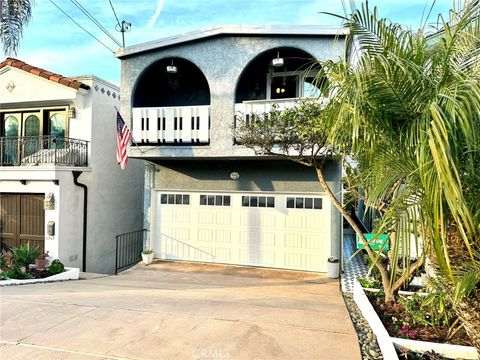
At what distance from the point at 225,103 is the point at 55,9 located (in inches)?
318

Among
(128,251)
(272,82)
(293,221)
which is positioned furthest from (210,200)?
(272,82)

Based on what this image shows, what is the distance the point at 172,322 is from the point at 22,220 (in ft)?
26.4

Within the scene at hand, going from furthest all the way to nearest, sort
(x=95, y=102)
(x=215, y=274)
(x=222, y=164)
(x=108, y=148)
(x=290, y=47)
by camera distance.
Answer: (x=108, y=148) → (x=95, y=102) → (x=222, y=164) → (x=215, y=274) → (x=290, y=47)

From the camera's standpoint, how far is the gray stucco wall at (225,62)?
7816 millimetres

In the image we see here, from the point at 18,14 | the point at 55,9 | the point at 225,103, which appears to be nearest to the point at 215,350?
the point at 225,103

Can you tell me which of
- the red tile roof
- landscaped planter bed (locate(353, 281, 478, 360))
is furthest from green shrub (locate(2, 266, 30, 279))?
landscaped planter bed (locate(353, 281, 478, 360))

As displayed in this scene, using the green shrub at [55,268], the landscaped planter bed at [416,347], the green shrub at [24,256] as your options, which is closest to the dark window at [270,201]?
the landscaped planter bed at [416,347]

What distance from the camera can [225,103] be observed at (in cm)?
817

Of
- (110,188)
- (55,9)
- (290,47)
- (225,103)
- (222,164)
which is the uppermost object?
(55,9)

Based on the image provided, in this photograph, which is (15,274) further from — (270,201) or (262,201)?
(270,201)

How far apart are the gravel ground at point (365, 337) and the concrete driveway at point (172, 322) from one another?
10 centimetres

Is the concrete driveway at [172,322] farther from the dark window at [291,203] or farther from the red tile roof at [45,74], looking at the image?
the red tile roof at [45,74]

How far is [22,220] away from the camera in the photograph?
978cm

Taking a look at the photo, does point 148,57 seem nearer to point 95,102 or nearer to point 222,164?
point 95,102
